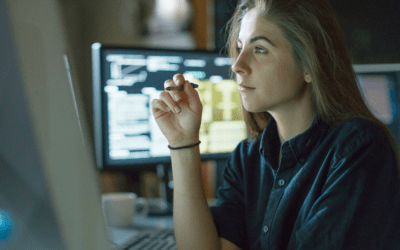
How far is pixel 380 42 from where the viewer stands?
101cm

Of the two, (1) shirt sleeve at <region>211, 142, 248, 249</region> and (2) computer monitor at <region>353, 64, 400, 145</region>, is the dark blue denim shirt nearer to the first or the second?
(1) shirt sleeve at <region>211, 142, 248, 249</region>

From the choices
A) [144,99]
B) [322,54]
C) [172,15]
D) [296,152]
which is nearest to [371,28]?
[322,54]

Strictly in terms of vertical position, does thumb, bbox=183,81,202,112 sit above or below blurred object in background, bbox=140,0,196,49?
below

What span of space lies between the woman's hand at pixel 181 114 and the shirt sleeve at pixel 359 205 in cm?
33

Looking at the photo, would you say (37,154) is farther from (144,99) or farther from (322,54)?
(144,99)

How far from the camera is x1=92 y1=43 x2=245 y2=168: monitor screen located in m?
1.16

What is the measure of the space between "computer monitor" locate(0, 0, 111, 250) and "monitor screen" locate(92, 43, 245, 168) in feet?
3.13

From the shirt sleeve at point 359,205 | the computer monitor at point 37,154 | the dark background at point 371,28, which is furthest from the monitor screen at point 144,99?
the computer monitor at point 37,154

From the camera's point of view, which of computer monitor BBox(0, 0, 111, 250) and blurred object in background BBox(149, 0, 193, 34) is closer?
computer monitor BBox(0, 0, 111, 250)

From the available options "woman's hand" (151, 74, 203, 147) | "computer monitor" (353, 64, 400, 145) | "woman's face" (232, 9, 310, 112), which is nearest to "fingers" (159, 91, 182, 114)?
"woman's hand" (151, 74, 203, 147)

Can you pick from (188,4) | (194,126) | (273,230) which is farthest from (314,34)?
(188,4)

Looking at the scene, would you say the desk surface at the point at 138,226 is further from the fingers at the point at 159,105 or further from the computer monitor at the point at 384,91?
the computer monitor at the point at 384,91

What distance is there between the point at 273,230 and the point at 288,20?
18.7 inches

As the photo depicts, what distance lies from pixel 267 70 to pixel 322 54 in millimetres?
126
